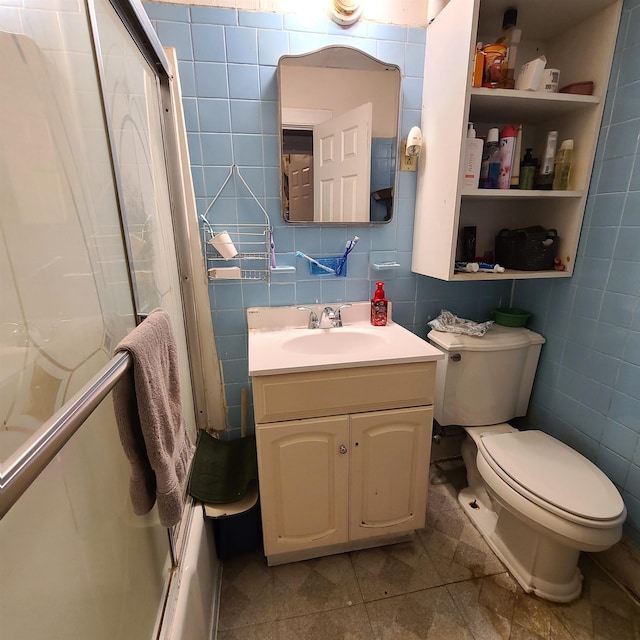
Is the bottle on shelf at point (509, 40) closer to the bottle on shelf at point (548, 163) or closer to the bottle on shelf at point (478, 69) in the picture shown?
the bottle on shelf at point (478, 69)

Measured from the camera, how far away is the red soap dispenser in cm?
142

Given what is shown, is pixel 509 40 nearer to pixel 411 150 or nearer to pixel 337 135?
pixel 411 150

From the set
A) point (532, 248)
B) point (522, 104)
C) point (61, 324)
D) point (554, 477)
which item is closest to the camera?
point (61, 324)

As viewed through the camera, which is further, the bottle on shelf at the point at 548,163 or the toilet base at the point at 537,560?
the bottle on shelf at the point at 548,163

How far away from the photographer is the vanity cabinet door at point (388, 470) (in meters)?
1.17

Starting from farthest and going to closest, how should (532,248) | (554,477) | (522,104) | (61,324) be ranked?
(532,248) < (522,104) < (554,477) < (61,324)

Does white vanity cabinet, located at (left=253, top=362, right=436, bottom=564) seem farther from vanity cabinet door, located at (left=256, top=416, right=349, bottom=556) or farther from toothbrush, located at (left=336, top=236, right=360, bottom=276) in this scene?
toothbrush, located at (left=336, top=236, right=360, bottom=276)

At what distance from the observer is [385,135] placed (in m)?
1.34

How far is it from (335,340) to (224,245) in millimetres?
550

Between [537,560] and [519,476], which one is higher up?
[519,476]

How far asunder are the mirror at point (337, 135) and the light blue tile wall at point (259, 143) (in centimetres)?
4

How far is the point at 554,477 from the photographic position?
113 cm

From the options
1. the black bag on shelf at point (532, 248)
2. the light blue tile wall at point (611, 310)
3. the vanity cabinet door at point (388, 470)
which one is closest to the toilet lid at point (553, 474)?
the light blue tile wall at point (611, 310)

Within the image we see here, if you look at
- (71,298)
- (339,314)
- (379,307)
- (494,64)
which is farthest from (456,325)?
(71,298)
